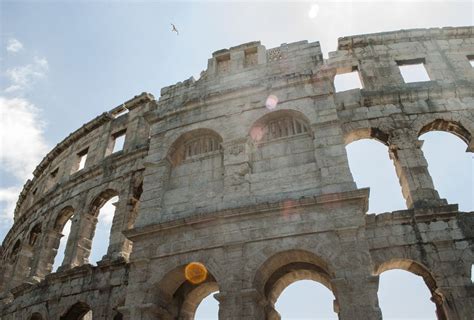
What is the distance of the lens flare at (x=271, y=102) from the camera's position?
10.6m

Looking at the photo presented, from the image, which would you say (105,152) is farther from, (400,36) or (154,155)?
(400,36)

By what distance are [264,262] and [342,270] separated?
5.19 feet

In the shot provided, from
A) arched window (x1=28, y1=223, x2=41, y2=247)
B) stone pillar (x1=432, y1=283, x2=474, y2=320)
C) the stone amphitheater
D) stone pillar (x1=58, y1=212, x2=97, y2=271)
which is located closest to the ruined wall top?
the stone amphitheater

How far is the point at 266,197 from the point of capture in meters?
8.88

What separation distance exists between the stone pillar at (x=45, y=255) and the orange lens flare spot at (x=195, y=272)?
6636 mm

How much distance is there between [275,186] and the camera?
359 inches

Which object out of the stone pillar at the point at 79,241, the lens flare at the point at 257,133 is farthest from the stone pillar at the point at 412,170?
the stone pillar at the point at 79,241

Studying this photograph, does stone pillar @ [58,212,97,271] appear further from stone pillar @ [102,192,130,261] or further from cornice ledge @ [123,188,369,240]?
cornice ledge @ [123,188,369,240]

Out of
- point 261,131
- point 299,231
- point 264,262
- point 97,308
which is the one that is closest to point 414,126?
point 261,131

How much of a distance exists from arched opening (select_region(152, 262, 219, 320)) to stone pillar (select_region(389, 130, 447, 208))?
527 centimetres

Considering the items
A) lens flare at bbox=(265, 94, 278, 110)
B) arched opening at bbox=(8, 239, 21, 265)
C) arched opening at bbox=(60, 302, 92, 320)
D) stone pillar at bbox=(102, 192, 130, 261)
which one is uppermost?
lens flare at bbox=(265, 94, 278, 110)

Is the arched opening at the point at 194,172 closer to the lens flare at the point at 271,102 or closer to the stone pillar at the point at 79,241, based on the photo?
the lens flare at the point at 271,102

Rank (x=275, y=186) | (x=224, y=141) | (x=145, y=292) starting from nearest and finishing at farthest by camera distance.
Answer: (x=145, y=292) < (x=275, y=186) < (x=224, y=141)

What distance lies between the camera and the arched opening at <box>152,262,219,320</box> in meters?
8.70
